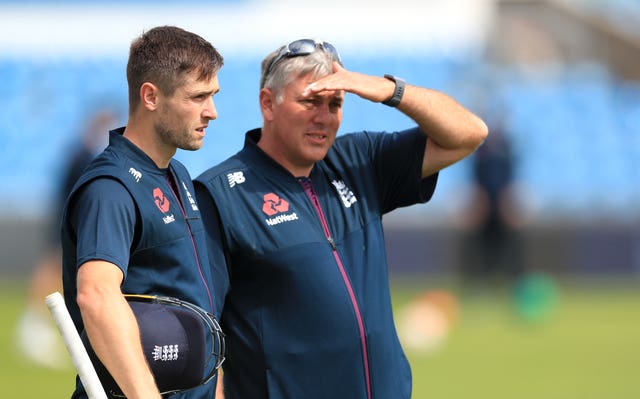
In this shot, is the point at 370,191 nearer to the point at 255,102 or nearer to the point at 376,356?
the point at 376,356

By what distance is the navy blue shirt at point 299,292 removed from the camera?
5.12 m

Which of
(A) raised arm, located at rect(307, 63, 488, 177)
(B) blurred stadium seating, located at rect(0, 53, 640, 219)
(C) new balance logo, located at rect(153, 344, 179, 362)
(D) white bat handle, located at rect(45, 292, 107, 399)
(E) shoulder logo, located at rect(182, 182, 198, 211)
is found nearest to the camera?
(D) white bat handle, located at rect(45, 292, 107, 399)

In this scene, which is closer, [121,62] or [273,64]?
[273,64]

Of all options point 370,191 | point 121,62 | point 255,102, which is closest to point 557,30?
point 255,102

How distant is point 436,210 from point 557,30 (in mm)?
8967

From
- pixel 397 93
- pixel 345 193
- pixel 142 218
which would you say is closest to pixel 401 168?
pixel 345 193

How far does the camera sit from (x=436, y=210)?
63.9 feet

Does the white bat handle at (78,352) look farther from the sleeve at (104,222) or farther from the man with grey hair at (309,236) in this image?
the man with grey hair at (309,236)

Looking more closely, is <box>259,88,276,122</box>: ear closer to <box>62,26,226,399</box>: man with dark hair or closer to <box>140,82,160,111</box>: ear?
<box>62,26,226,399</box>: man with dark hair

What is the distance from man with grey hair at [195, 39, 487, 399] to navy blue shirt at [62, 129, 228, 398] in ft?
1.42

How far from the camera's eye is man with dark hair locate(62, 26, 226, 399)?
403 cm

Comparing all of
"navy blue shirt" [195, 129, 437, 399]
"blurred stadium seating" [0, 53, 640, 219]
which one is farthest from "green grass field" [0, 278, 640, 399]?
"navy blue shirt" [195, 129, 437, 399]

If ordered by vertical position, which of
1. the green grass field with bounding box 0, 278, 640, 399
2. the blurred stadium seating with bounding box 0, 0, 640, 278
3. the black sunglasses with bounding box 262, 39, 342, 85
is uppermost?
the blurred stadium seating with bounding box 0, 0, 640, 278

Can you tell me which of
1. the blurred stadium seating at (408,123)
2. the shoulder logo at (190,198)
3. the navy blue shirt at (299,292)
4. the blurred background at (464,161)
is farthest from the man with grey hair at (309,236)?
the blurred stadium seating at (408,123)
